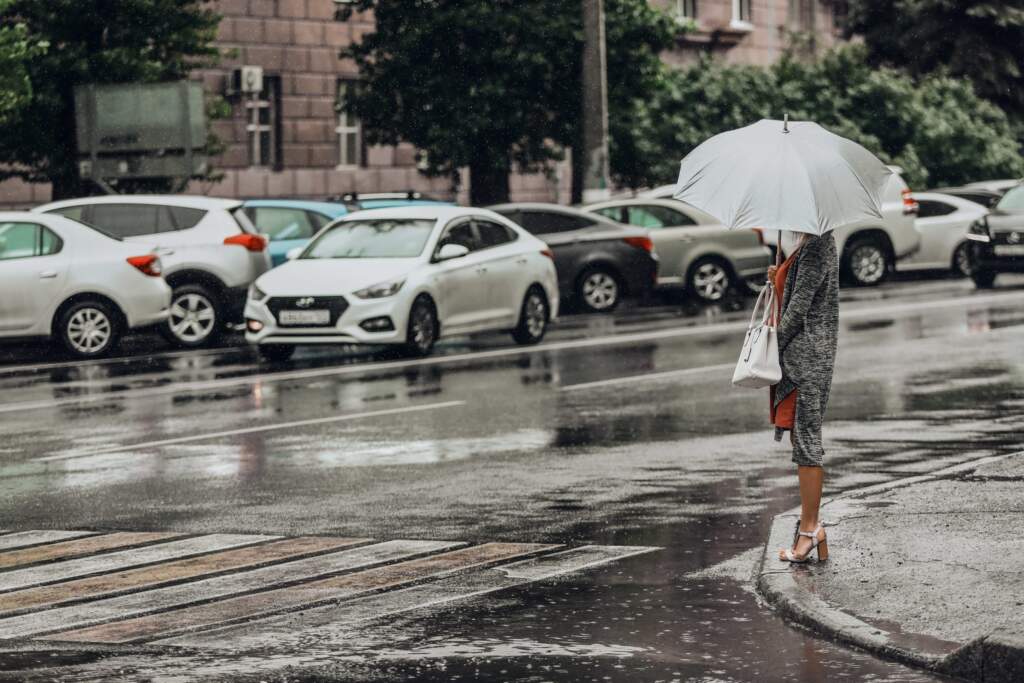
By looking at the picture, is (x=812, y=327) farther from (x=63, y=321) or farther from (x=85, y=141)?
(x=85, y=141)

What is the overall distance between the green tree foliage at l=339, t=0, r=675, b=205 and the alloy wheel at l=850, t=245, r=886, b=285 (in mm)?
4198

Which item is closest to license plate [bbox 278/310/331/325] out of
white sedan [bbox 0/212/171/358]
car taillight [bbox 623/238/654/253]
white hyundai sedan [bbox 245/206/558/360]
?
white hyundai sedan [bbox 245/206/558/360]

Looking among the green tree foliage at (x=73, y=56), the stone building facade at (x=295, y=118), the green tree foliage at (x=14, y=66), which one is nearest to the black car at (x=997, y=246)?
the stone building facade at (x=295, y=118)

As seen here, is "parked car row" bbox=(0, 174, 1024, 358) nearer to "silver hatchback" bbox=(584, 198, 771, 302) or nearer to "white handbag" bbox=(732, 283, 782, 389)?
"silver hatchback" bbox=(584, 198, 771, 302)

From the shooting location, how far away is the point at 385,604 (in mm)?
8031

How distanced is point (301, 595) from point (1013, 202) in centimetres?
2254

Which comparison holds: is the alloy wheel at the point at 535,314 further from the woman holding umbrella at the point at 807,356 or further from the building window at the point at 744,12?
the building window at the point at 744,12

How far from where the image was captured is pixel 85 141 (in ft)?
84.8

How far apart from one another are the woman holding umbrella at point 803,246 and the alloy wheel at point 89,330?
1230 centimetres

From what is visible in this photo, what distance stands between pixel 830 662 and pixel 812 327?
6.60 ft

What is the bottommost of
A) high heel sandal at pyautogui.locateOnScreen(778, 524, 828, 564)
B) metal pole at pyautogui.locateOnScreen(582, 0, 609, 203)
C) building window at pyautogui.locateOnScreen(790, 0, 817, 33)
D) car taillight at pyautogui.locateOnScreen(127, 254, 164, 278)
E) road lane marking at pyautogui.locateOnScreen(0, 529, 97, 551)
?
road lane marking at pyautogui.locateOnScreen(0, 529, 97, 551)

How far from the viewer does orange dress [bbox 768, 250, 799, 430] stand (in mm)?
8680

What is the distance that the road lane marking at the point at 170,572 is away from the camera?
829 cm

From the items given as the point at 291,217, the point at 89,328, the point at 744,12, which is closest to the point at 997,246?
the point at 291,217
